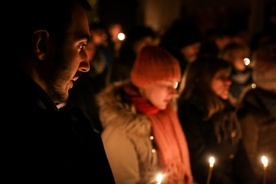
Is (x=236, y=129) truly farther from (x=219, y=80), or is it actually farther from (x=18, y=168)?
(x=18, y=168)

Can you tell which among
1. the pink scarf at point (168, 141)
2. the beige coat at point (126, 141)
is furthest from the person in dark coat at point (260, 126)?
the beige coat at point (126, 141)

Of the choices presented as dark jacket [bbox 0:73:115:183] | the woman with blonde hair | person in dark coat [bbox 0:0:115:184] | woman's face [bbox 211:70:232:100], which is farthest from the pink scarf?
dark jacket [bbox 0:73:115:183]

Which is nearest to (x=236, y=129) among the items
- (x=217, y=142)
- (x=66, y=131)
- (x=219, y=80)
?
(x=217, y=142)

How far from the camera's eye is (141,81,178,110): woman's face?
2.95 metres

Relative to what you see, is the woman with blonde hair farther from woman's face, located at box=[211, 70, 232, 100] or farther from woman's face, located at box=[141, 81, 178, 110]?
woman's face, located at box=[211, 70, 232, 100]

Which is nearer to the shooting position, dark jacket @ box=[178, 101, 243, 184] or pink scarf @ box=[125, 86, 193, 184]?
pink scarf @ box=[125, 86, 193, 184]

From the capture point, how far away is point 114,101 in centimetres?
282

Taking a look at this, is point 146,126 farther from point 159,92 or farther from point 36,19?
point 36,19

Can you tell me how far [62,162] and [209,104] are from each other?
2203mm

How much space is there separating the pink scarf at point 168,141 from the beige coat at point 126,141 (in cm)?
9

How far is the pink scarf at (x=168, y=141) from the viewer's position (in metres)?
2.92

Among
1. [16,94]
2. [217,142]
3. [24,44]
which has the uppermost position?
[24,44]

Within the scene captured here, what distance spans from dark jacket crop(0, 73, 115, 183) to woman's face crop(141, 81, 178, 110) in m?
1.45

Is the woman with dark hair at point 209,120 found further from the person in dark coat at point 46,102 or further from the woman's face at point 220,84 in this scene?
the person in dark coat at point 46,102
